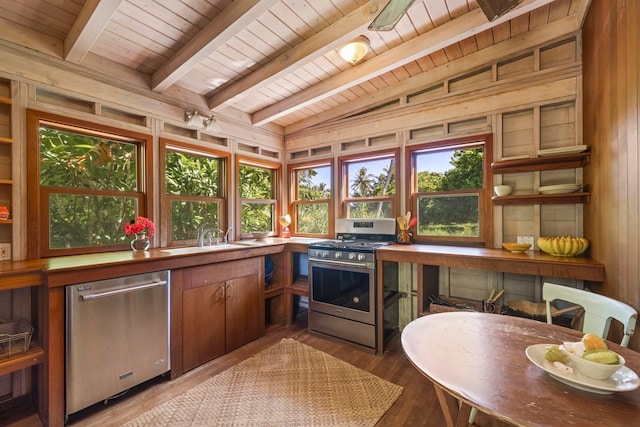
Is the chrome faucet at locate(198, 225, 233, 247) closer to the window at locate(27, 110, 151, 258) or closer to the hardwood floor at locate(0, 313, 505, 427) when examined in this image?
the window at locate(27, 110, 151, 258)

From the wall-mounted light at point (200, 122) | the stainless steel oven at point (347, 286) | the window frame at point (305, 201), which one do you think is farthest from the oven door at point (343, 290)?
the wall-mounted light at point (200, 122)

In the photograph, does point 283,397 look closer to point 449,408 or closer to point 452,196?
point 449,408

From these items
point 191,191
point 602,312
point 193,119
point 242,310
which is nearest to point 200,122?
point 193,119

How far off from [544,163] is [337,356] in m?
2.45

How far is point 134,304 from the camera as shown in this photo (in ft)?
6.68

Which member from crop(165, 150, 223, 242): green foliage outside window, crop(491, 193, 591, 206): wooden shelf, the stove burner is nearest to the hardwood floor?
the stove burner

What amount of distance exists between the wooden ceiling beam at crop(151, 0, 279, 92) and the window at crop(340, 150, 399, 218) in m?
1.97

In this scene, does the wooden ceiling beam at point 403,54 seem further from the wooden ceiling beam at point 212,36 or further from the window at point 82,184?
the window at point 82,184

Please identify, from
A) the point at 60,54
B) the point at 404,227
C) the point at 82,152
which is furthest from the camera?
the point at 404,227

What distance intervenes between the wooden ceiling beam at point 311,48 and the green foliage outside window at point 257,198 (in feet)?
3.45

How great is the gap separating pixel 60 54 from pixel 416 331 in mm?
3135

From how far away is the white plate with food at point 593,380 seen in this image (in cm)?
81

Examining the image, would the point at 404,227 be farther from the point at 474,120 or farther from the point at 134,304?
the point at 134,304

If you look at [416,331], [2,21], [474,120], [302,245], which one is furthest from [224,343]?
[474,120]
